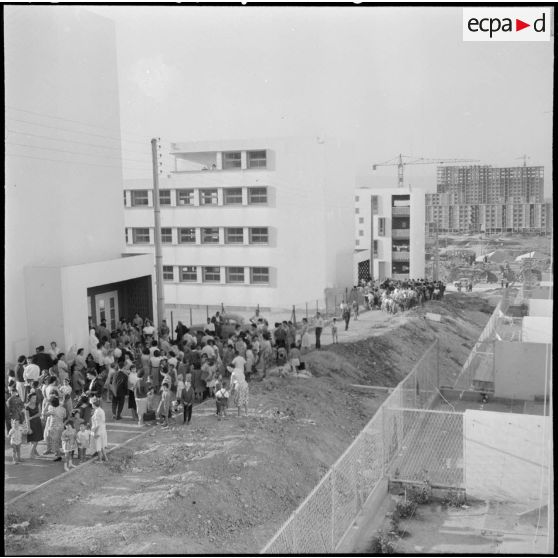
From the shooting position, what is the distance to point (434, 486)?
30.0 feet

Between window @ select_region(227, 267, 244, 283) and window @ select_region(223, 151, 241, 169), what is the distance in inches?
160

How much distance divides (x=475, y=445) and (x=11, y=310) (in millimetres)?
10112

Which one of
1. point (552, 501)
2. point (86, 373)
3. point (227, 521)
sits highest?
point (86, 373)

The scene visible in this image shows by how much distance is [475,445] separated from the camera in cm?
938

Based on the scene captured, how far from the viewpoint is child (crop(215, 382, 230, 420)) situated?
11274mm

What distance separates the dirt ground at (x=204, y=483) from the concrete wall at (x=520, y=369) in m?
2.95

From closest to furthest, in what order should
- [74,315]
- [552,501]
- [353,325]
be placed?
[552,501], [74,315], [353,325]

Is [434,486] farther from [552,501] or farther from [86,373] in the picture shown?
[86,373]

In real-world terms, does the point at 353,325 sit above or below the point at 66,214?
below

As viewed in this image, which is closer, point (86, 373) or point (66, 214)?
point (86, 373)

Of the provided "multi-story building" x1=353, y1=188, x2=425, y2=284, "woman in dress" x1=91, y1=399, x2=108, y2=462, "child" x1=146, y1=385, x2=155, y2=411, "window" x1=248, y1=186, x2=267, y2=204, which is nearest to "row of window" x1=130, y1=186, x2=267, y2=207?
"window" x1=248, y1=186, x2=267, y2=204

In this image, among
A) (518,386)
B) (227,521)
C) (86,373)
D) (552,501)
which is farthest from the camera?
(518,386)

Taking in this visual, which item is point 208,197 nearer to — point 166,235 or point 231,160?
point 231,160

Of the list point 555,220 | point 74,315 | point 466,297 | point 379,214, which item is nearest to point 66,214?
point 74,315
